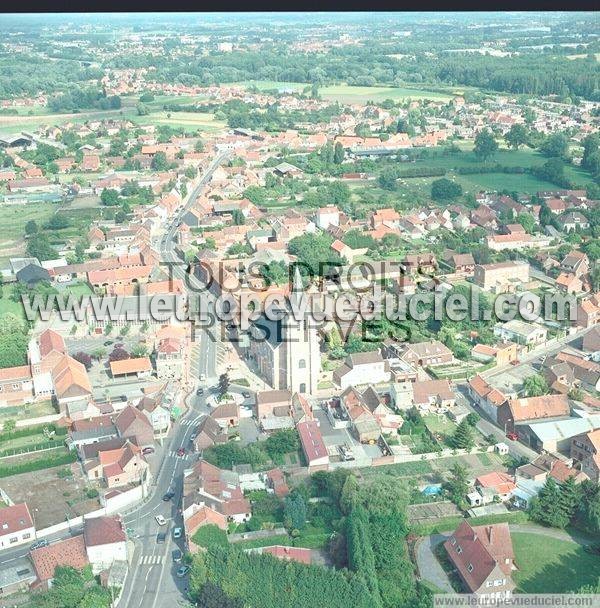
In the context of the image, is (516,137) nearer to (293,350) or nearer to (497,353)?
(497,353)

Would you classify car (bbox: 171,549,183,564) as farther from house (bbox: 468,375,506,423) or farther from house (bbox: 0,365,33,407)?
house (bbox: 468,375,506,423)

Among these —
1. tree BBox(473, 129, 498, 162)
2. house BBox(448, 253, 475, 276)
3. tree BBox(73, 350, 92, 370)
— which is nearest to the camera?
tree BBox(73, 350, 92, 370)

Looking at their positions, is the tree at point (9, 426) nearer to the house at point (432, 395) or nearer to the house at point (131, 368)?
the house at point (131, 368)

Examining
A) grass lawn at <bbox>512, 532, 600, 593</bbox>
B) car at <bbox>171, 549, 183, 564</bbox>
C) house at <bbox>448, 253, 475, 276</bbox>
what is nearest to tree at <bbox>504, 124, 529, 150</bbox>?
house at <bbox>448, 253, 475, 276</bbox>

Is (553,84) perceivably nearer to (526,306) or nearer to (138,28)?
(526,306)

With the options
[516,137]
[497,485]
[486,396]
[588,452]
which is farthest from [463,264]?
[516,137]

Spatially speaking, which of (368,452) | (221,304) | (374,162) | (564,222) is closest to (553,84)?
(374,162)
